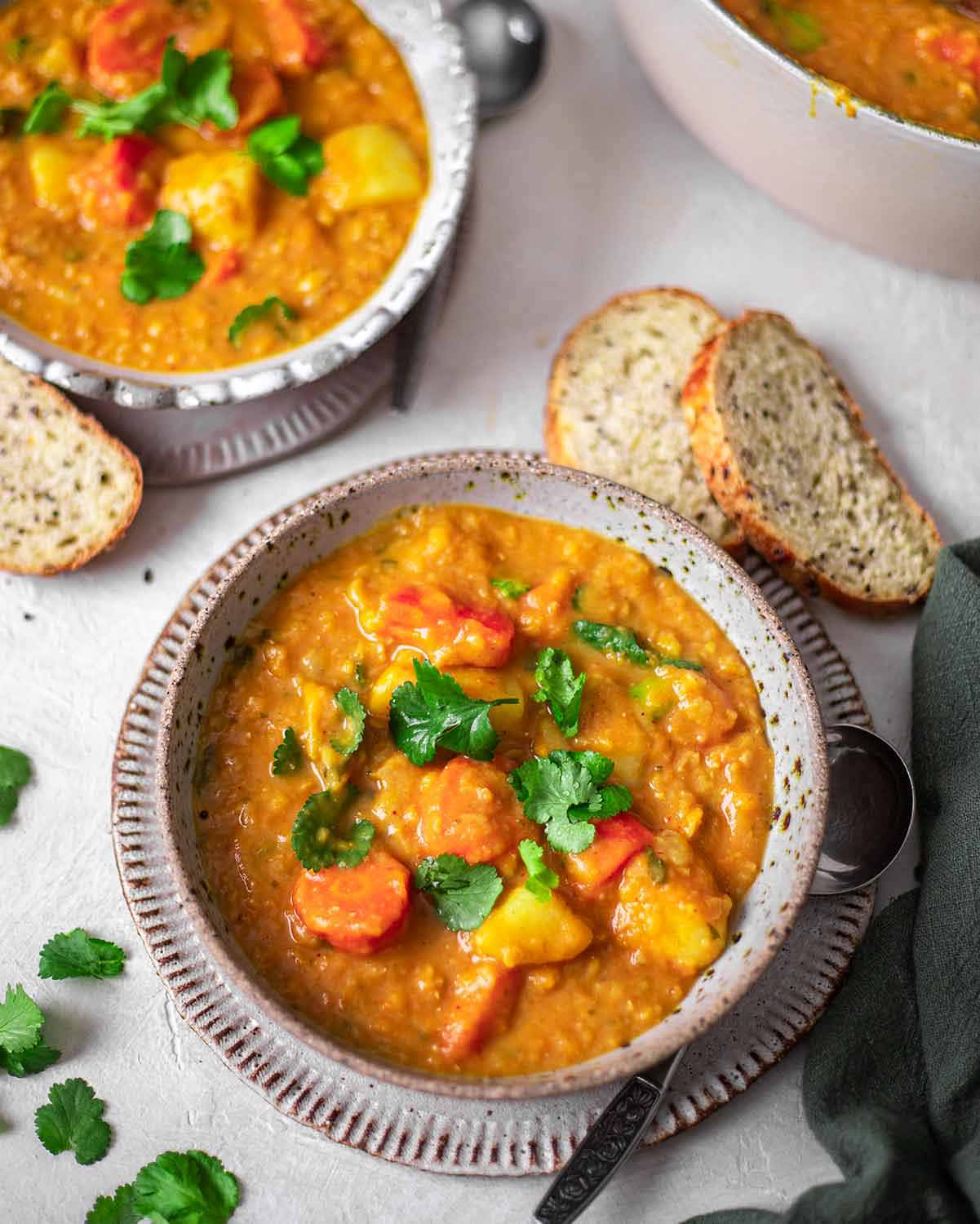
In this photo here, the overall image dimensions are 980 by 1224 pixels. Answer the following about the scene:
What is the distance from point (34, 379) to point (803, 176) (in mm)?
2218

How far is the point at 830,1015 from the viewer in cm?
308

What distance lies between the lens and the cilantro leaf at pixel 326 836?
8.93 ft

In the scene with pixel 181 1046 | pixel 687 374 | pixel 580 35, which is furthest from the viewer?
pixel 580 35

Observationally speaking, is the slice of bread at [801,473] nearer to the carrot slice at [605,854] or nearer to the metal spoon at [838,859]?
the metal spoon at [838,859]

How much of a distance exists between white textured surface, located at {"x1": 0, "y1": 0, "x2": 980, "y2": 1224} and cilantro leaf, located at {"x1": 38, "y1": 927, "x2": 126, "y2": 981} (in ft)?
0.18

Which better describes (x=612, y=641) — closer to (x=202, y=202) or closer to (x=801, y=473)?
(x=801, y=473)

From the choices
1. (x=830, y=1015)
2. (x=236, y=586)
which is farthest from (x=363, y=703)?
(x=830, y=1015)

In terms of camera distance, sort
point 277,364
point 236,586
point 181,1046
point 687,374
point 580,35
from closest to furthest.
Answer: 1. point 236,586
2. point 181,1046
3. point 277,364
4. point 687,374
5. point 580,35

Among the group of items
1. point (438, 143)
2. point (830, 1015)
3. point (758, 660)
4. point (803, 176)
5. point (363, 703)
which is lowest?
point (830, 1015)

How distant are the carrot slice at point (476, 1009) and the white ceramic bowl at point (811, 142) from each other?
89.3 inches

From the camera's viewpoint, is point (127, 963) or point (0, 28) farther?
point (0, 28)

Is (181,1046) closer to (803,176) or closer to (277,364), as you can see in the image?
(277,364)

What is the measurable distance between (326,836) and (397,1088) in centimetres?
61

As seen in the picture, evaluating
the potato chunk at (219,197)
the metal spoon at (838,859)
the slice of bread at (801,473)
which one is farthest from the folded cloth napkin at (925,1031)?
the potato chunk at (219,197)
